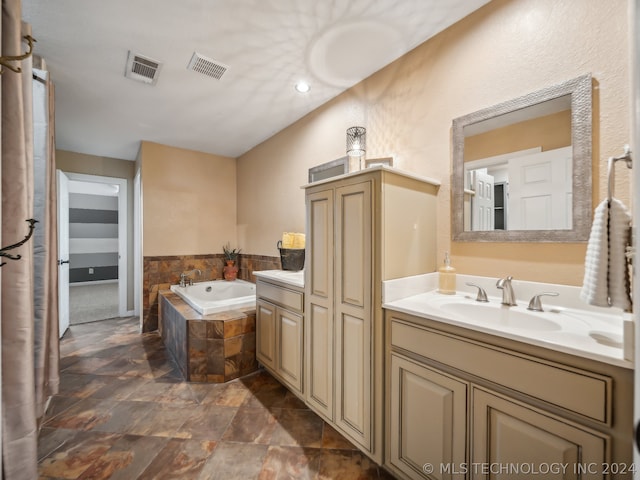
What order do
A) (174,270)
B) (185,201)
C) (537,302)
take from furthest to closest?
1. (185,201)
2. (174,270)
3. (537,302)

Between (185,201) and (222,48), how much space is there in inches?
97.2

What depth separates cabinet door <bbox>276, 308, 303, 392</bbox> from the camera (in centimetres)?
189

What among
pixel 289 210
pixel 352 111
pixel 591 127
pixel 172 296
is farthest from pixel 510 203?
pixel 172 296

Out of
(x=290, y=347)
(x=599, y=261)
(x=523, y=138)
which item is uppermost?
(x=523, y=138)

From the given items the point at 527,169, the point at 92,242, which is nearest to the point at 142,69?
the point at 527,169

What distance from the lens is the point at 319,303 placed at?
1.70m

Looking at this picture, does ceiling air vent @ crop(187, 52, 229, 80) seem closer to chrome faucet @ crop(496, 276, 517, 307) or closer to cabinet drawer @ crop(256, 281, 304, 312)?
cabinet drawer @ crop(256, 281, 304, 312)

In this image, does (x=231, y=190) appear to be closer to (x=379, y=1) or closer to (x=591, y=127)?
(x=379, y=1)

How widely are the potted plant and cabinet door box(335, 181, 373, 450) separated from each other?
2.80 m

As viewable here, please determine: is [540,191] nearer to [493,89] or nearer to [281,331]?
[493,89]

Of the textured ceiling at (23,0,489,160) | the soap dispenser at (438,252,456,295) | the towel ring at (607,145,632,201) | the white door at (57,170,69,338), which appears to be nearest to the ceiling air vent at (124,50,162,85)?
the textured ceiling at (23,0,489,160)

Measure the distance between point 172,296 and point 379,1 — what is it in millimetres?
3391

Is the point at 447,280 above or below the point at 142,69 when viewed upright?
below

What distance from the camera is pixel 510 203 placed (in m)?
1.44
